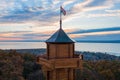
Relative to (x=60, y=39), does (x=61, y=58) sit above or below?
below

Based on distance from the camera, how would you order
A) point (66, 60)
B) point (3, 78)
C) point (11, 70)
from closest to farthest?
point (66, 60) → point (3, 78) → point (11, 70)

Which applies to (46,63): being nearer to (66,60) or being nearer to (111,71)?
(66,60)

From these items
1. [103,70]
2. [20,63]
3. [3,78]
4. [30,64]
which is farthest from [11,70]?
[103,70]

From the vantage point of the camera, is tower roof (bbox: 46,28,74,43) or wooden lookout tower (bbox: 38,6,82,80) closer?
wooden lookout tower (bbox: 38,6,82,80)

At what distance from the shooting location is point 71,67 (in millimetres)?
9711

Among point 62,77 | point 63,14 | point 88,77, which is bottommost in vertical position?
point 88,77

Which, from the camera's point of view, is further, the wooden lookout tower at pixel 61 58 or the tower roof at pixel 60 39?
the tower roof at pixel 60 39

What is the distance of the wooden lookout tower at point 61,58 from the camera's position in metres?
9.43

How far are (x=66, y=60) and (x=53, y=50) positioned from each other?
1.92ft

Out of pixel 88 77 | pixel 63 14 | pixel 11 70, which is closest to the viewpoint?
pixel 63 14

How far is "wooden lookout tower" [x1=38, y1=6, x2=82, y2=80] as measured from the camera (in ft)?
30.9

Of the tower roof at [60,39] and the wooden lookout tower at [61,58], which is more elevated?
the tower roof at [60,39]

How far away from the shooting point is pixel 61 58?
955 cm

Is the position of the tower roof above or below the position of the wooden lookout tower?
above
